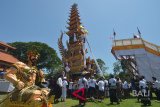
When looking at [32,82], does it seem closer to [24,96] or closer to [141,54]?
[24,96]

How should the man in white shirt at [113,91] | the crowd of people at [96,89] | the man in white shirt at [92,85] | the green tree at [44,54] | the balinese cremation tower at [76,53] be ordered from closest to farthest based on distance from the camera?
the crowd of people at [96,89]
the man in white shirt at [113,91]
the man in white shirt at [92,85]
the balinese cremation tower at [76,53]
the green tree at [44,54]

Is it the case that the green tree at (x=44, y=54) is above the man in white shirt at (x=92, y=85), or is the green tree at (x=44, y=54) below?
above

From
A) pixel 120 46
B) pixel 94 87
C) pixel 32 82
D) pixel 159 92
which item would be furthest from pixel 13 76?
pixel 120 46

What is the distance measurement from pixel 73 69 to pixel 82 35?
208 inches

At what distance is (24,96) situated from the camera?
187 inches

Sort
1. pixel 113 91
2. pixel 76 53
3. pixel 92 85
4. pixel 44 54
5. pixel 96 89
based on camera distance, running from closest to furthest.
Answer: pixel 113 91, pixel 92 85, pixel 96 89, pixel 76 53, pixel 44 54

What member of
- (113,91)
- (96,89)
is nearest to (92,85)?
(96,89)

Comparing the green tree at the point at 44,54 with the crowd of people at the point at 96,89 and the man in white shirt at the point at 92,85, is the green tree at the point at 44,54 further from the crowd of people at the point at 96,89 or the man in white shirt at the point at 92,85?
the man in white shirt at the point at 92,85

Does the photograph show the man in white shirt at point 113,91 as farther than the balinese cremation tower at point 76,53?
No

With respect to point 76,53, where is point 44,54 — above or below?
above

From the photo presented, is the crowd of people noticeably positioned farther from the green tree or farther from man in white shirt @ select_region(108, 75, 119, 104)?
the green tree

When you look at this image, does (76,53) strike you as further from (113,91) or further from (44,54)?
(44,54)

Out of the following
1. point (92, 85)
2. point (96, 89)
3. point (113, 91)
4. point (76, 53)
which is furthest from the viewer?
point (76, 53)

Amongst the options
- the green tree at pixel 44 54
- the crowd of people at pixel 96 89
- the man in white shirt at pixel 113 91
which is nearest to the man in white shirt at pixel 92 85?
the crowd of people at pixel 96 89
